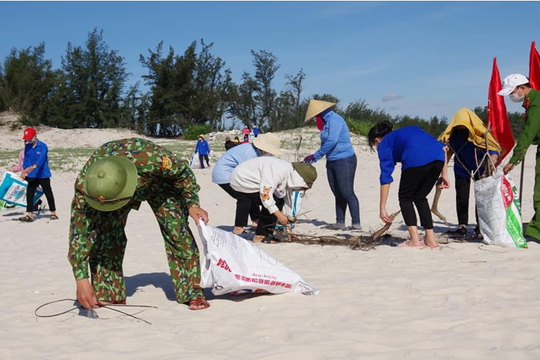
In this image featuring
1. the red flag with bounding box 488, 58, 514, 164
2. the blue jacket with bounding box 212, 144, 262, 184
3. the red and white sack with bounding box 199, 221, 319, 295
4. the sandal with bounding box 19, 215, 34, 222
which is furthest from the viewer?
the sandal with bounding box 19, 215, 34, 222

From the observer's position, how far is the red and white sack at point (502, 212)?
5711mm

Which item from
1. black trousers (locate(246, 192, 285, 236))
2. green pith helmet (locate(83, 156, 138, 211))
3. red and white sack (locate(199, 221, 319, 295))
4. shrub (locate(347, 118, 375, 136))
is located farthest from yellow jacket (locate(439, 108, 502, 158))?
shrub (locate(347, 118, 375, 136))

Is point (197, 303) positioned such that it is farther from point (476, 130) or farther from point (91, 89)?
point (91, 89)

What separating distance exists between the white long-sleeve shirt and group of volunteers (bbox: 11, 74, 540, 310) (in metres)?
0.01

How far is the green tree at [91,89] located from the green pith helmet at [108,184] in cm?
3689

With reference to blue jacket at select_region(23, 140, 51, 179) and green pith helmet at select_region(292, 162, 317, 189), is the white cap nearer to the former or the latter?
green pith helmet at select_region(292, 162, 317, 189)

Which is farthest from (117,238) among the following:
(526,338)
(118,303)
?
(526,338)

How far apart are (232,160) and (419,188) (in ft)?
8.08

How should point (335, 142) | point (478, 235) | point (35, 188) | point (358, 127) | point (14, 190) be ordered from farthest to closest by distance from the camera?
point (358, 127)
point (14, 190)
point (35, 188)
point (335, 142)
point (478, 235)

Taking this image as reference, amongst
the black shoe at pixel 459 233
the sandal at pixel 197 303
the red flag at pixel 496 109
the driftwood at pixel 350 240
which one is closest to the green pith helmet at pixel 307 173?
the driftwood at pixel 350 240

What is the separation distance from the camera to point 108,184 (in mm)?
3488

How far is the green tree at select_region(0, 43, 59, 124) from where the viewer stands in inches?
1469

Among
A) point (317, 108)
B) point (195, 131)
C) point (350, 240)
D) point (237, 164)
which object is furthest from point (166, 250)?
point (195, 131)

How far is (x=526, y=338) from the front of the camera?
312 cm
